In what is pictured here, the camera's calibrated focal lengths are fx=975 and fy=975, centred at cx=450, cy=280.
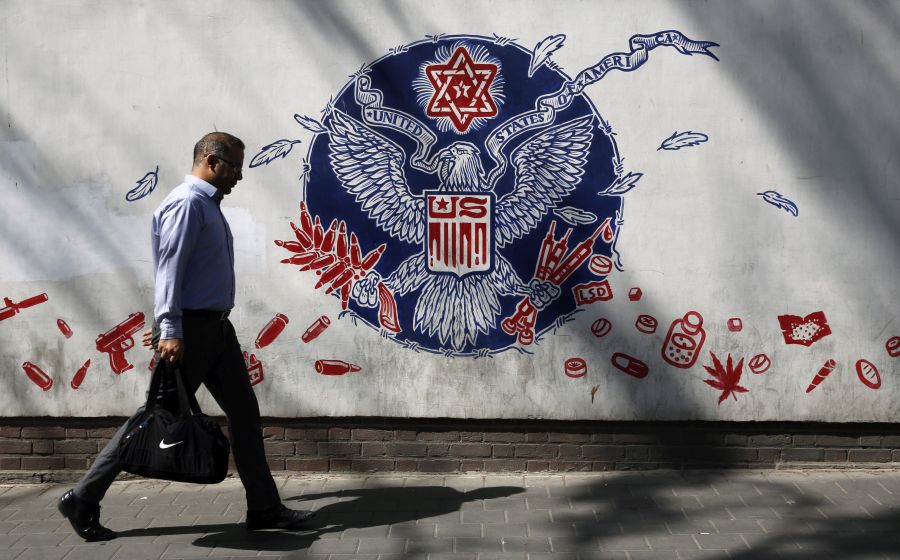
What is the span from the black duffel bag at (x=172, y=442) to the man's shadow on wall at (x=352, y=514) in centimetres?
39

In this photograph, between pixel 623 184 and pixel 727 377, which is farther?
pixel 727 377

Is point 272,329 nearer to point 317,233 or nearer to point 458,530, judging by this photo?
point 317,233

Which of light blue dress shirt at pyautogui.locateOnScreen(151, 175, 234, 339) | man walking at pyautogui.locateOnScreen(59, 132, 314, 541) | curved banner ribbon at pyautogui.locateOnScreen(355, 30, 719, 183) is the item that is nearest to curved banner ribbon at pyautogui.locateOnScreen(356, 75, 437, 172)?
curved banner ribbon at pyautogui.locateOnScreen(355, 30, 719, 183)

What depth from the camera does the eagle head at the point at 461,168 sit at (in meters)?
5.18

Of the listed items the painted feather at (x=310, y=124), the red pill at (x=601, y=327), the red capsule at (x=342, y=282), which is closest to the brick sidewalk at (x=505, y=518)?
the red pill at (x=601, y=327)

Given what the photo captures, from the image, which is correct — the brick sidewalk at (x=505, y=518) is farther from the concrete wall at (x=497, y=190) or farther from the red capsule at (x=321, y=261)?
the red capsule at (x=321, y=261)

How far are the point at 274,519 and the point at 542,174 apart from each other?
7.31 ft

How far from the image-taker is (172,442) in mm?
4230

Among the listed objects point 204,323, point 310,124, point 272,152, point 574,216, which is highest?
point 310,124

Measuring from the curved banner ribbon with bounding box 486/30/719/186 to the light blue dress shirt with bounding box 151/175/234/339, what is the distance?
152cm

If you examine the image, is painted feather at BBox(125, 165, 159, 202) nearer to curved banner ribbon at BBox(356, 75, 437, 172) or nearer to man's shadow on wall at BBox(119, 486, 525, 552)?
curved banner ribbon at BBox(356, 75, 437, 172)

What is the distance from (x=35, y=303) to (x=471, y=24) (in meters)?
2.79

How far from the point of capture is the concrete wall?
201 inches

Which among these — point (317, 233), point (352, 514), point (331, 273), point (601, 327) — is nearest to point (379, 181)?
point (317, 233)
